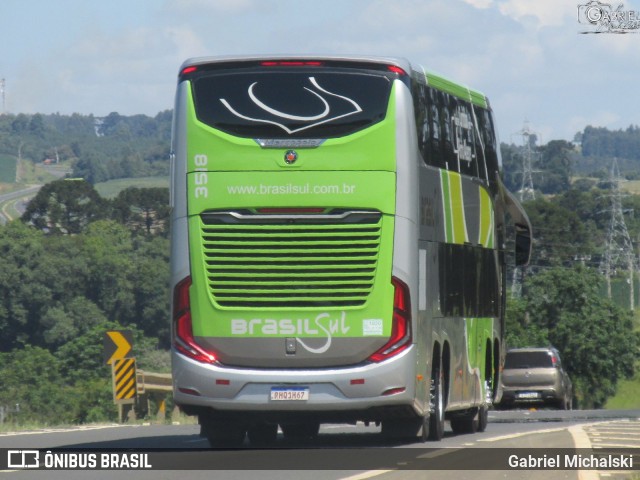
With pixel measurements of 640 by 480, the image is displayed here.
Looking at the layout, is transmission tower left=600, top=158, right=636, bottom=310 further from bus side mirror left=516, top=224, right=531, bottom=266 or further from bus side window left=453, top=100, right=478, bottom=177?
bus side window left=453, top=100, right=478, bottom=177

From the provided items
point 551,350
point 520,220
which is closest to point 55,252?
point 551,350

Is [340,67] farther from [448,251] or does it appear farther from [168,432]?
[168,432]

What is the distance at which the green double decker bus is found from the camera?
55.7 ft

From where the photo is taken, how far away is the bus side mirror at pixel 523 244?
24.5m

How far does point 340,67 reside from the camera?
56.6 feet

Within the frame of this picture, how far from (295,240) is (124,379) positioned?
1417cm

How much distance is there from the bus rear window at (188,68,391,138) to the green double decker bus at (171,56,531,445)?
0.01m

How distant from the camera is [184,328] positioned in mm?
17250

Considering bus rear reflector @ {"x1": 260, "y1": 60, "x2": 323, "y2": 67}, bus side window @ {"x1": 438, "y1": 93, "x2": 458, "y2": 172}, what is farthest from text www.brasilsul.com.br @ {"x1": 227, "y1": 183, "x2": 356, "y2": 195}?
bus side window @ {"x1": 438, "y1": 93, "x2": 458, "y2": 172}

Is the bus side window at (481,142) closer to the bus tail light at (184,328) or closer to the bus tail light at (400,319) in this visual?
the bus tail light at (400,319)

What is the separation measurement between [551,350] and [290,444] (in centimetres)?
2136

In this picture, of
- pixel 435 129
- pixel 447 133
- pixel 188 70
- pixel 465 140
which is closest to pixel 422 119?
pixel 435 129

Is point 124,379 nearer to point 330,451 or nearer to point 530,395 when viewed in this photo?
point 530,395

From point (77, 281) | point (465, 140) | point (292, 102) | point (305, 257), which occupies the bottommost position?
point (77, 281)
